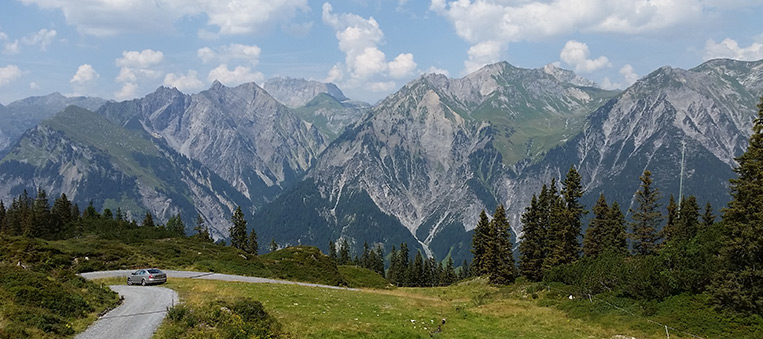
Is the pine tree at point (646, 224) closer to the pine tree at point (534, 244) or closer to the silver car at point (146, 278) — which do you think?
the pine tree at point (534, 244)

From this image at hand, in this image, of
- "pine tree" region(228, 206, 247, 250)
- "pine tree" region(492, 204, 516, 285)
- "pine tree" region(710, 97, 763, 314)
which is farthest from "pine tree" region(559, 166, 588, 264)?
"pine tree" region(228, 206, 247, 250)

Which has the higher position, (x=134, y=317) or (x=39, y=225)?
(x=39, y=225)

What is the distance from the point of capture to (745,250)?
111ft

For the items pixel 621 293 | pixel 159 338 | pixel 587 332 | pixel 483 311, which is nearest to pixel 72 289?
pixel 159 338

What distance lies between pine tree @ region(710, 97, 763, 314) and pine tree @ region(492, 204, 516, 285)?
4811cm

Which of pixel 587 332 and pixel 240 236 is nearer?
pixel 587 332

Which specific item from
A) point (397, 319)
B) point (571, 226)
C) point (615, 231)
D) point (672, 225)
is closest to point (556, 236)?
point (571, 226)

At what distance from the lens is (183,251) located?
73.6 metres

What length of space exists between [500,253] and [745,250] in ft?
180

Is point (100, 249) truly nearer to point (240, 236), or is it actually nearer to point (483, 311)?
point (483, 311)

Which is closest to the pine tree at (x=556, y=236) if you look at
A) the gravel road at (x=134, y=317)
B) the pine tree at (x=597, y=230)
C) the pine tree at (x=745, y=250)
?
the pine tree at (x=597, y=230)

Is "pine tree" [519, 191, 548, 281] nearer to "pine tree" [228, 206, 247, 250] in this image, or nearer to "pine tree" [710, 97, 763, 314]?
"pine tree" [710, 97, 763, 314]

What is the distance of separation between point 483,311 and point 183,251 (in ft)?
174

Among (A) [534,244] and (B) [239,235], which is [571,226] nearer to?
(A) [534,244]
